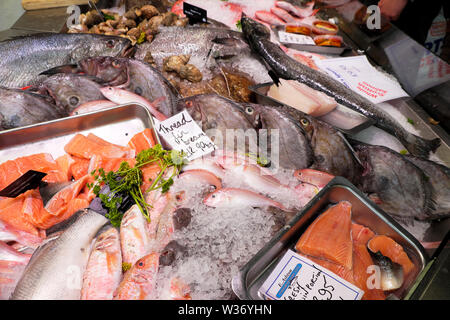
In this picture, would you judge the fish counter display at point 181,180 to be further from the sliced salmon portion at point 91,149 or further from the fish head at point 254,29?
the fish head at point 254,29

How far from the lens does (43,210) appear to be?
6.22 ft

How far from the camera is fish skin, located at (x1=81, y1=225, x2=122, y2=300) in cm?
154

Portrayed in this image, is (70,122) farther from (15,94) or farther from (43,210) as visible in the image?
(43,210)

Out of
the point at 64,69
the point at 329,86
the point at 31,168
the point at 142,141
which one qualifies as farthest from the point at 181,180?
the point at 64,69

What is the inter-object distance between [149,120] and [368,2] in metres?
3.41

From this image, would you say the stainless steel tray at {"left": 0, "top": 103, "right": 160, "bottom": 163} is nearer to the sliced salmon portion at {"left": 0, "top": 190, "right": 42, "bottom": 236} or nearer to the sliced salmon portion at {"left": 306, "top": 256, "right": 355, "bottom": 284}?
the sliced salmon portion at {"left": 0, "top": 190, "right": 42, "bottom": 236}

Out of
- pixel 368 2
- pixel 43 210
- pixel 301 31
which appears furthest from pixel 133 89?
pixel 368 2

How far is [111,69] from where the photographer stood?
2.93m

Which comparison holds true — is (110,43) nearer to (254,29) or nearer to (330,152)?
(254,29)

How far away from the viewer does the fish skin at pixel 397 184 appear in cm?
214

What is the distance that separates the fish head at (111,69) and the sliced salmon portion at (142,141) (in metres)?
0.86

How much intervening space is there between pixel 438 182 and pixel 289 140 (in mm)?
1204

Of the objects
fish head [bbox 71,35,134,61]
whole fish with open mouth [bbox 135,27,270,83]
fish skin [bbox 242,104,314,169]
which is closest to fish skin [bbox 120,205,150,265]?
fish skin [bbox 242,104,314,169]

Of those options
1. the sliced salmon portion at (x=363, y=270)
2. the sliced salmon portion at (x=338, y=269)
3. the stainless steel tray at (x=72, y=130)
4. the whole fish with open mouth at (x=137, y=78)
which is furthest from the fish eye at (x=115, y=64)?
the sliced salmon portion at (x=363, y=270)
